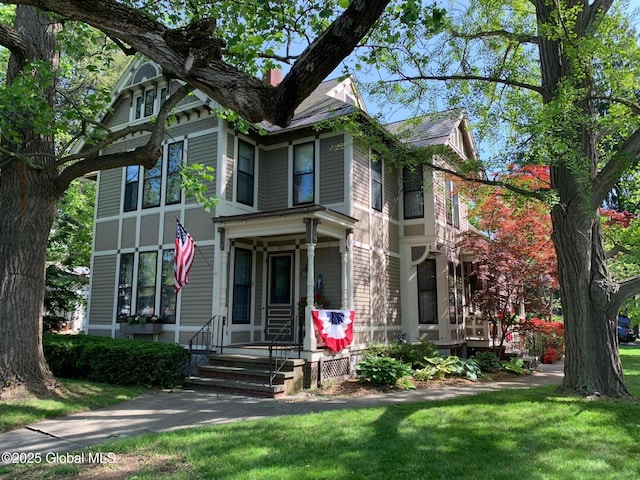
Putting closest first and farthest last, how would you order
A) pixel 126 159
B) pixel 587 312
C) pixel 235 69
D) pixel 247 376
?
pixel 235 69, pixel 587 312, pixel 126 159, pixel 247 376

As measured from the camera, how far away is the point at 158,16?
34.7ft

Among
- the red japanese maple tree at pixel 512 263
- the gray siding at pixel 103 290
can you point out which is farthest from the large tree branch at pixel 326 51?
the gray siding at pixel 103 290

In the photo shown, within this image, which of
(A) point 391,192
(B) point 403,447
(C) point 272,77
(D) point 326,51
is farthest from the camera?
(C) point 272,77

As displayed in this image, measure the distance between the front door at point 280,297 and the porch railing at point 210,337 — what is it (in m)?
1.70

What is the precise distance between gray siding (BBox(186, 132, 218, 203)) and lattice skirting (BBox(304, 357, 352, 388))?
529cm

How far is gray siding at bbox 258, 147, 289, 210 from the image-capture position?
13883mm

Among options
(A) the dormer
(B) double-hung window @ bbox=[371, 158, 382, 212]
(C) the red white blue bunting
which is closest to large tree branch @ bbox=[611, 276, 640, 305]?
(C) the red white blue bunting

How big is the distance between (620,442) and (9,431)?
849 centimetres

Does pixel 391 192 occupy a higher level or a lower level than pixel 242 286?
higher

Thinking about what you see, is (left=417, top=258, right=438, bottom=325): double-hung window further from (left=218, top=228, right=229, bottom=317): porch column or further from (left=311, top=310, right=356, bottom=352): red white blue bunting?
(left=218, top=228, right=229, bottom=317): porch column

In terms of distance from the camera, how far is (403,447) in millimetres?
5781

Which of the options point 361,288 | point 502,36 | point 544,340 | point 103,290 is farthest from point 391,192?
point 103,290

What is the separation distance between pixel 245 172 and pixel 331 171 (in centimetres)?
247

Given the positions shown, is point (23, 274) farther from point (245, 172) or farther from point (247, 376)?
point (245, 172)
